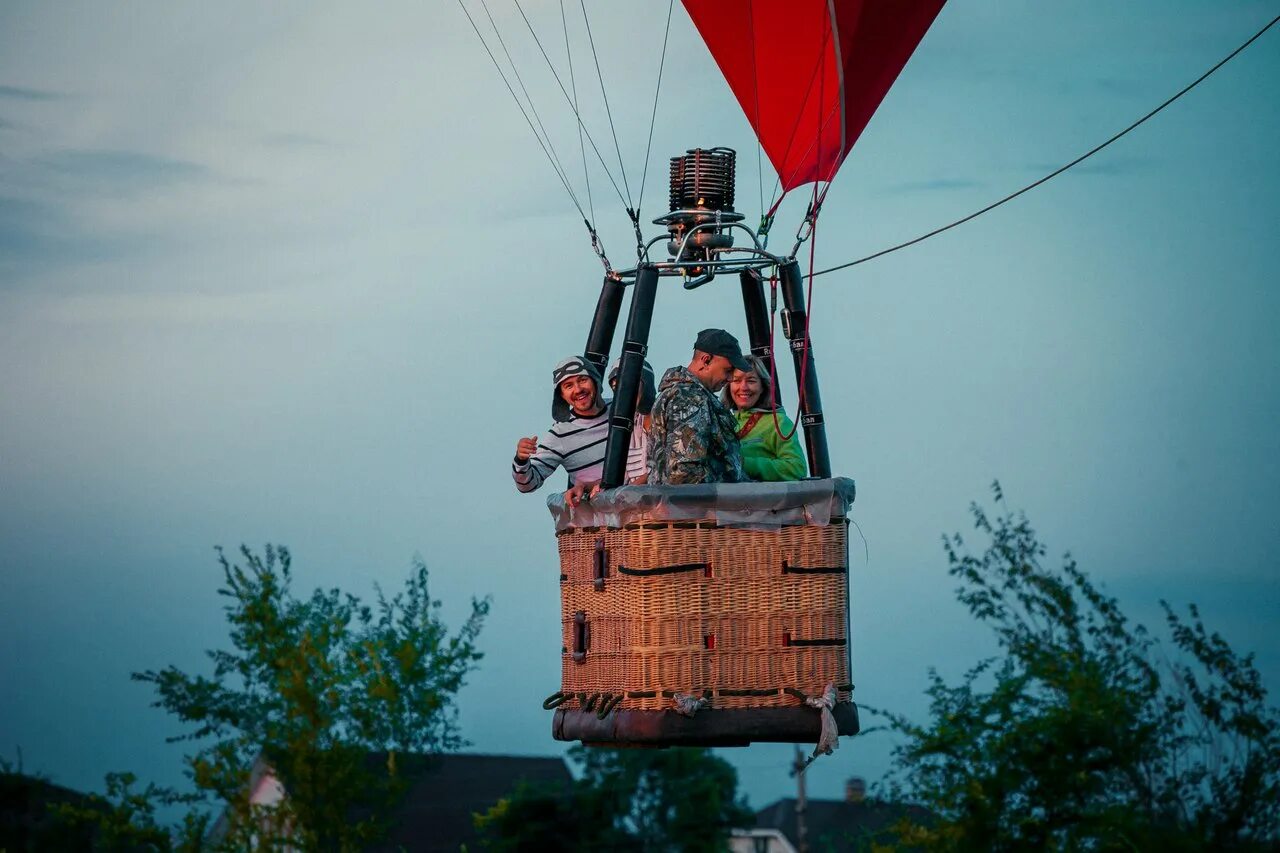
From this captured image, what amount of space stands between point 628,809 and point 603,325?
1311 cm

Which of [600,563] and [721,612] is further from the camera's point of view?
[600,563]

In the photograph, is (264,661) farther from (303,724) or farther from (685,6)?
(685,6)

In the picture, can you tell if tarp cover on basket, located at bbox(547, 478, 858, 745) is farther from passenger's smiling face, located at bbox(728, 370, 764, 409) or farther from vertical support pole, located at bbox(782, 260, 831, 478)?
passenger's smiling face, located at bbox(728, 370, 764, 409)

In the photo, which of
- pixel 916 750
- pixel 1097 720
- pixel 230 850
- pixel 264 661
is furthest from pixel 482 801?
pixel 1097 720

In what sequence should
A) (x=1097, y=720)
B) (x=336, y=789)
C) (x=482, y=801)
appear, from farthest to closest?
(x=482, y=801), (x=336, y=789), (x=1097, y=720)

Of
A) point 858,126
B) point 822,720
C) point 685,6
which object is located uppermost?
point 685,6

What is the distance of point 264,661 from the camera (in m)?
18.0

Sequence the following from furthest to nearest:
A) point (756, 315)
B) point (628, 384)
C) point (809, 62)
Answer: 1. point (809, 62)
2. point (756, 315)
3. point (628, 384)

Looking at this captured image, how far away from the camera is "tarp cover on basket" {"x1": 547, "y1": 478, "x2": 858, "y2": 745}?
5.10m

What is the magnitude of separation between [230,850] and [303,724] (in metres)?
1.64

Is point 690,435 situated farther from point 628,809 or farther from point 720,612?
point 628,809

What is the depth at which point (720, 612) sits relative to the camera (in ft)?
16.9

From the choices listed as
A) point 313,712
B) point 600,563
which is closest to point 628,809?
point 313,712

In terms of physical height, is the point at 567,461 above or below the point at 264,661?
below
